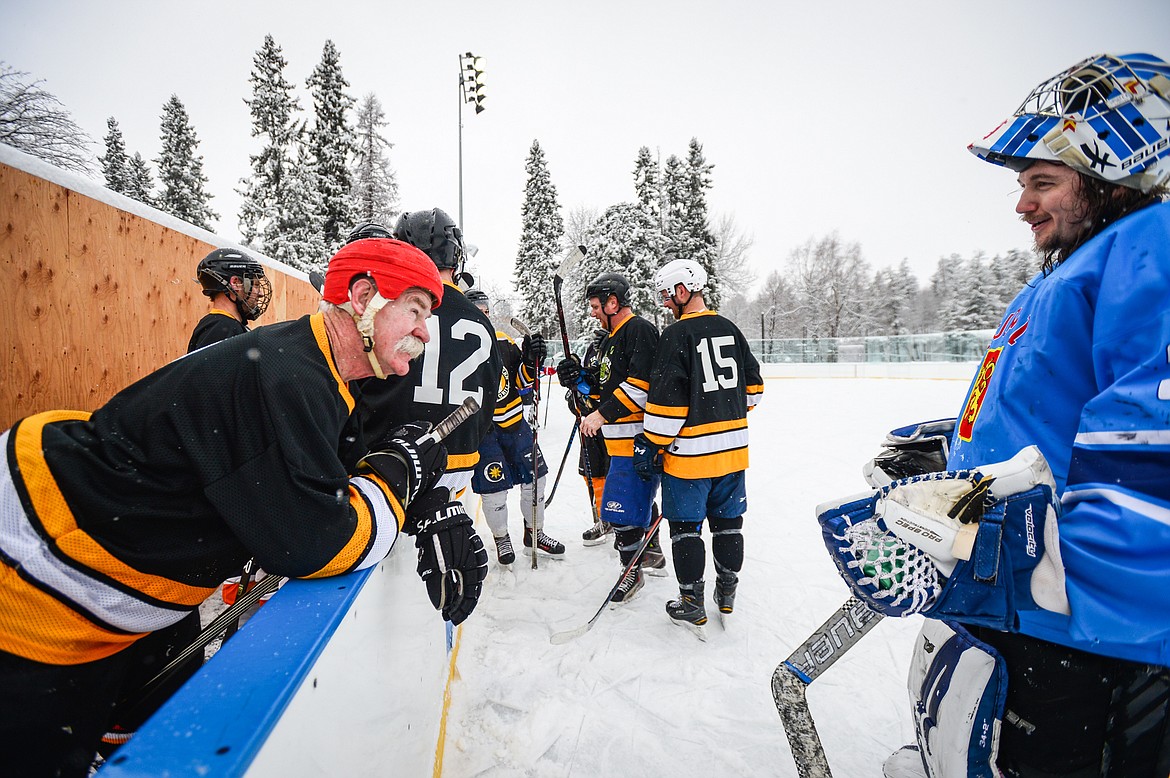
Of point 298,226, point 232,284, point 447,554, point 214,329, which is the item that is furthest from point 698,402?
point 298,226

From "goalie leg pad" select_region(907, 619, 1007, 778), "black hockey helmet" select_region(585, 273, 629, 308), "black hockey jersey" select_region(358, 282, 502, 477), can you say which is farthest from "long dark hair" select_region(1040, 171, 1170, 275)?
"black hockey helmet" select_region(585, 273, 629, 308)

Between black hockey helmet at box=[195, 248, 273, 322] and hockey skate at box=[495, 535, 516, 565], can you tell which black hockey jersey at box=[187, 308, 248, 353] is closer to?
black hockey helmet at box=[195, 248, 273, 322]

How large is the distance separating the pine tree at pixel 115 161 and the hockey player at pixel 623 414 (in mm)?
33511

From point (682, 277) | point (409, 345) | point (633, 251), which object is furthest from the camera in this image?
point (633, 251)

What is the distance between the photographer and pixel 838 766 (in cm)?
233

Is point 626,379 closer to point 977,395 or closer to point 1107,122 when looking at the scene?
point 977,395

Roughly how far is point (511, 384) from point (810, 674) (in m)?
3.98

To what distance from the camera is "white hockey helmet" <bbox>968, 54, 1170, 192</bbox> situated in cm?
116

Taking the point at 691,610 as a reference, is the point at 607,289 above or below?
above

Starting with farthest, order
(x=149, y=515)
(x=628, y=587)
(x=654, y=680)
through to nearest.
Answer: (x=628, y=587), (x=654, y=680), (x=149, y=515)

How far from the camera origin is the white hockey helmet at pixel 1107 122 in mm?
1157

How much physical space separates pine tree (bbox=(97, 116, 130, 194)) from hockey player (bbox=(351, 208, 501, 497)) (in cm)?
3378

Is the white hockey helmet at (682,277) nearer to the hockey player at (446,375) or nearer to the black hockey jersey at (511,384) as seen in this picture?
the hockey player at (446,375)

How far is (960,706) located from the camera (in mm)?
1329
